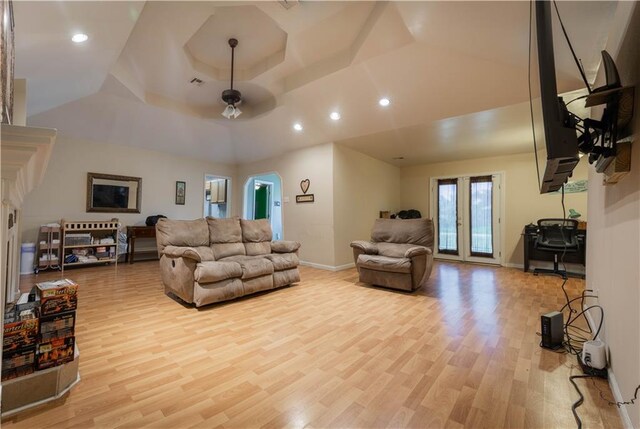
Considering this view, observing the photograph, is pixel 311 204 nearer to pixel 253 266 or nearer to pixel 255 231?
pixel 255 231

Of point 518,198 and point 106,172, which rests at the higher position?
point 106,172

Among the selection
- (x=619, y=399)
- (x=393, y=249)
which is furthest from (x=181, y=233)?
(x=619, y=399)

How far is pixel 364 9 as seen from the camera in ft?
8.86

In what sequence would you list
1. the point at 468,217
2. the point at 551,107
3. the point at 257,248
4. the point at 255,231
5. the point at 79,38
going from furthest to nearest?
the point at 468,217 → the point at 255,231 → the point at 257,248 → the point at 79,38 → the point at 551,107

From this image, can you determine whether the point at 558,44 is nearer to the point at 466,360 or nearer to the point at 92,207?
the point at 466,360

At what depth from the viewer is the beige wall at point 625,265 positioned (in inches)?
48.8

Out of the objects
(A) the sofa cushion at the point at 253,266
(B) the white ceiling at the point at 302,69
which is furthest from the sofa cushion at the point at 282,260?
(B) the white ceiling at the point at 302,69

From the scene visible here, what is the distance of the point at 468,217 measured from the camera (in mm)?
6195

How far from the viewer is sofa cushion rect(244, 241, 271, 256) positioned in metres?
3.85

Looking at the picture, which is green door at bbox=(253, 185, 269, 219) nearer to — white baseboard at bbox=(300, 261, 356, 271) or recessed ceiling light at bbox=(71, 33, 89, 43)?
white baseboard at bbox=(300, 261, 356, 271)

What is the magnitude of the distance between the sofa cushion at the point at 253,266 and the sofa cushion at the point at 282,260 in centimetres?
11

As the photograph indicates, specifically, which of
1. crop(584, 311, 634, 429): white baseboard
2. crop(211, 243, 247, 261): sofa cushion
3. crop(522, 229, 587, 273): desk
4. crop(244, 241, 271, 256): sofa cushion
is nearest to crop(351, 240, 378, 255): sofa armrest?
crop(244, 241, 271, 256): sofa cushion

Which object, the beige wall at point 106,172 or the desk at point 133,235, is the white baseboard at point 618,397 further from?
the beige wall at point 106,172

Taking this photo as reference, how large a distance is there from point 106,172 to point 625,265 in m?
7.07
